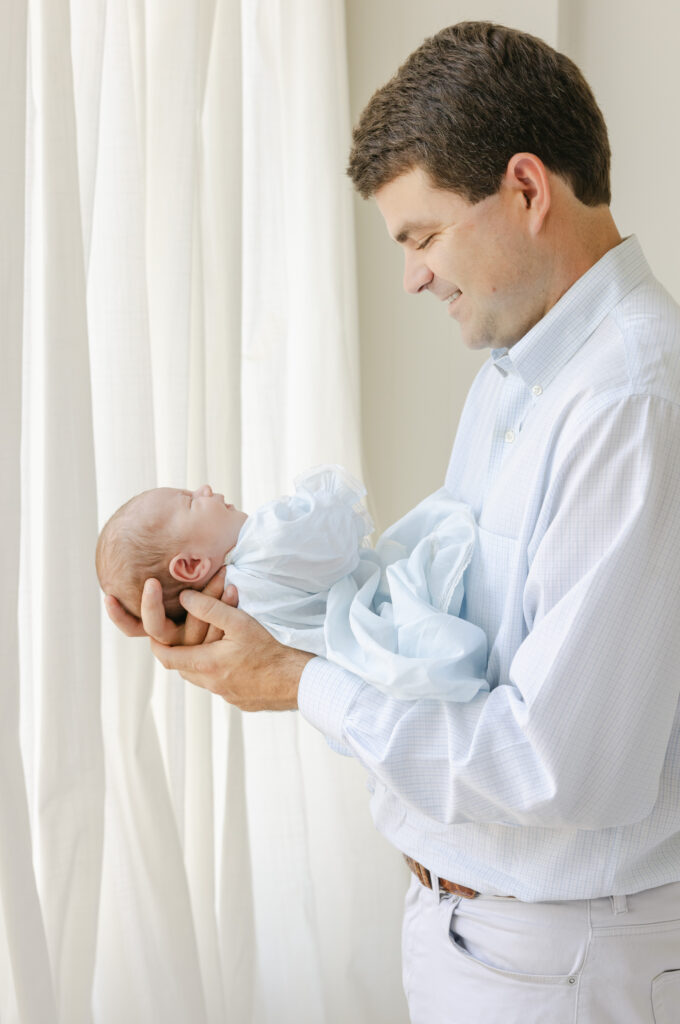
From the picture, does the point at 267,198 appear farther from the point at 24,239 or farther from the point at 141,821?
the point at 141,821

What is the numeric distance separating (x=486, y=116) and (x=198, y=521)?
0.71 m

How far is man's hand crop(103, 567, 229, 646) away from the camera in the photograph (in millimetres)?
1413

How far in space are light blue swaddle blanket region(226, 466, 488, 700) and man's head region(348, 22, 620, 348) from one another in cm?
35

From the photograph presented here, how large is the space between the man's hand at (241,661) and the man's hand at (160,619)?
0.03m

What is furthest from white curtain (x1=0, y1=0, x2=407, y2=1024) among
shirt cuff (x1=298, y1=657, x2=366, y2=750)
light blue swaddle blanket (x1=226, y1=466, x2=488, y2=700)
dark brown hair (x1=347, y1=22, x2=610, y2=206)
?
dark brown hair (x1=347, y1=22, x2=610, y2=206)

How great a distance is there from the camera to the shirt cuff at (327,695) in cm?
120

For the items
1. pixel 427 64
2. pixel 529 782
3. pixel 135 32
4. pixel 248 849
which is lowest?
pixel 248 849

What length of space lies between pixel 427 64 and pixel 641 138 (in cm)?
137

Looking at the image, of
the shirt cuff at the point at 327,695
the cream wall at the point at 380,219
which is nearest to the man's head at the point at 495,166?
the shirt cuff at the point at 327,695

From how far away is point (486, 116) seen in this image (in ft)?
3.92

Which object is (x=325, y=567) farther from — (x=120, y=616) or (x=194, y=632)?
(x=120, y=616)

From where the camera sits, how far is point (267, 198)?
7.09 ft

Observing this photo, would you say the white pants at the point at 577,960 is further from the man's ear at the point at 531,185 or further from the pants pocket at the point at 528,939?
the man's ear at the point at 531,185

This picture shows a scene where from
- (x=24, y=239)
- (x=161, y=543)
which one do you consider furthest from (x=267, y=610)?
(x=24, y=239)
